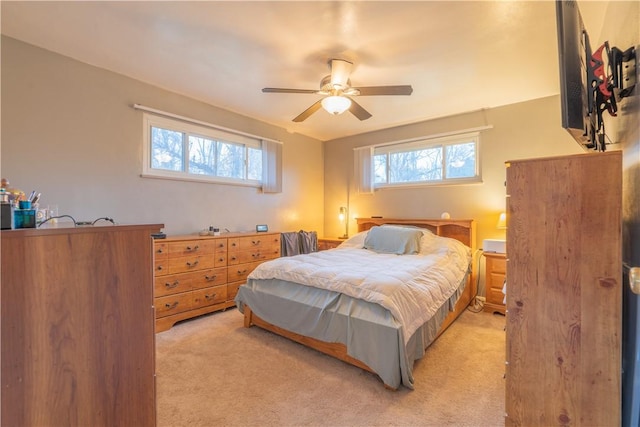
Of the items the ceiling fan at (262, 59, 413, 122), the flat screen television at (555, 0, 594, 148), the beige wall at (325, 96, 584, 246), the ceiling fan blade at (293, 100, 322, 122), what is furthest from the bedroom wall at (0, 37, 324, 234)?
the flat screen television at (555, 0, 594, 148)

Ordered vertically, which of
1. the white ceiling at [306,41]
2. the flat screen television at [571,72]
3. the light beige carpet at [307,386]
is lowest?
the light beige carpet at [307,386]

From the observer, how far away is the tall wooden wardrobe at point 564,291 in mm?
1158

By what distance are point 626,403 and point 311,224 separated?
426 centimetres

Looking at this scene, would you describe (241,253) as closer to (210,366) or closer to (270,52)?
(210,366)

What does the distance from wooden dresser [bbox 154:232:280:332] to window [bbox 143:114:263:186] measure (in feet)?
2.80

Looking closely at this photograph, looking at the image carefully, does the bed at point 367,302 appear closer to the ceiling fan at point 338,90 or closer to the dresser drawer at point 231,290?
the dresser drawer at point 231,290

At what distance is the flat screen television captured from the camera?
A: 1.17 m

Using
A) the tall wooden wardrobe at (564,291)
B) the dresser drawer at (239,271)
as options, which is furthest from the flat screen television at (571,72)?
the dresser drawer at (239,271)

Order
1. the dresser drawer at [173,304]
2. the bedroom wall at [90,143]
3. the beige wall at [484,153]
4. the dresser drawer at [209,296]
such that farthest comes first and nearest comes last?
the beige wall at [484,153] → the dresser drawer at [209,296] → the dresser drawer at [173,304] → the bedroom wall at [90,143]

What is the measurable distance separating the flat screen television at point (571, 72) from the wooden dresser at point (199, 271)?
3202 millimetres

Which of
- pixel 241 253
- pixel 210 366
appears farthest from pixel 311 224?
pixel 210 366

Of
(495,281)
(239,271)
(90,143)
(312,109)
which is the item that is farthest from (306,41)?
(495,281)

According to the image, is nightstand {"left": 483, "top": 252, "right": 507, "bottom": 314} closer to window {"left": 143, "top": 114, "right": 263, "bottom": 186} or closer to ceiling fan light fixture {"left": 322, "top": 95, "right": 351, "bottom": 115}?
ceiling fan light fixture {"left": 322, "top": 95, "right": 351, "bottom": 115}

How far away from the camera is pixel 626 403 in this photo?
3.81 ft
